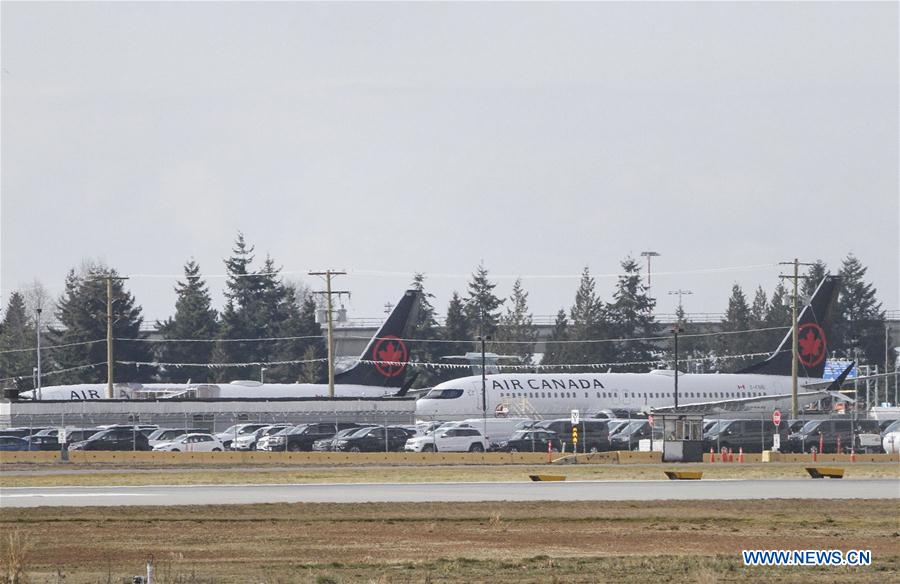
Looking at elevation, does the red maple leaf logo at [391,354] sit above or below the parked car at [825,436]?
above

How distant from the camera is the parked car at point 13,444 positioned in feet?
223

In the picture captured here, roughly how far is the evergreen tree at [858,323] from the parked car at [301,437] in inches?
4112

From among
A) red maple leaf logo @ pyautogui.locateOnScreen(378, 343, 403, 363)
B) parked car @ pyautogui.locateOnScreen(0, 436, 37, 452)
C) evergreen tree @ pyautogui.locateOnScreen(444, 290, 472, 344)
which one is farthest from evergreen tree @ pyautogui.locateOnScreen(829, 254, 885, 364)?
parked car @ pyautogui.locateOnScreen(0, 436, 37, 452)

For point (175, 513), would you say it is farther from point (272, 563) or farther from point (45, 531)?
point (272, 563)

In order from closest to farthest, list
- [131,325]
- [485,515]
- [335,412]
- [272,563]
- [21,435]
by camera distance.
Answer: [272,563]
[485,515]
[21,435]
[335,412]
[131,325]

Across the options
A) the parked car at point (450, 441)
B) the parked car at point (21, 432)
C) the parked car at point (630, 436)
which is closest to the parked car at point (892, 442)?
the parked car at point (630, 436)

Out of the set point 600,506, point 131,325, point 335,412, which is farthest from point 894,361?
point 600,506

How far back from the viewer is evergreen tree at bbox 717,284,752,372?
15912 centimetres

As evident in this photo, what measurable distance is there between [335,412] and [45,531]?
2395 inches

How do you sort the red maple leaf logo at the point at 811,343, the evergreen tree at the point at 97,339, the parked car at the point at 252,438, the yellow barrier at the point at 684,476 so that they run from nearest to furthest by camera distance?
the yellow barrier at the point at 684,476, the parked car at the point at 252,438, the red maple leaf logo at the point at 811,343, the evergreen tree at the point at 97,339

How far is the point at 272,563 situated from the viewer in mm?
22078

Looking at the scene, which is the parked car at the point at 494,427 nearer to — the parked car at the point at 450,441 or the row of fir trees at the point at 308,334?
the parked car at the point at 450,441

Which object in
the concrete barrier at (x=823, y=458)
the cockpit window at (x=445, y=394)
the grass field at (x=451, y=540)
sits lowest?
the concrete barrier at (x=823, y=458)

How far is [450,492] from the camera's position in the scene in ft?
126
